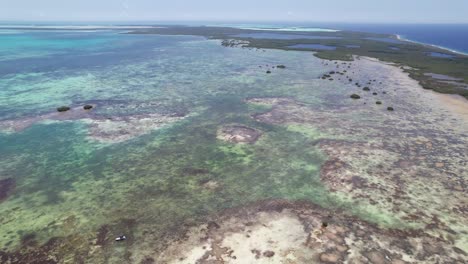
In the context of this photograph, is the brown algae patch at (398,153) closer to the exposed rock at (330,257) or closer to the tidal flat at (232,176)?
the tidal flat at (232,176)

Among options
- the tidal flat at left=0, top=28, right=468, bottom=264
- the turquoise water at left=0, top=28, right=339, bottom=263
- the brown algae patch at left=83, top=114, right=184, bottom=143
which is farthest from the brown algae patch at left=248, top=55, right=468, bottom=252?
the brown algae patch at left=83, top=114, right=184, bottom=143

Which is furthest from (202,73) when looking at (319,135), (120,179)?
(120,179)

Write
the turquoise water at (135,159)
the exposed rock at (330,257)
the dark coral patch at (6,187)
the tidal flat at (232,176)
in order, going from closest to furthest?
the exposed rock at (330,257) → the tidal flat at (232,176) → the turquoise water at (135,159) → the dark coral patch at (6,187)

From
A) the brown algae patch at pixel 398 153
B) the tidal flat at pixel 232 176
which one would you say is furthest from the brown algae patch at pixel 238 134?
the brown algae patch at pixel 398 153

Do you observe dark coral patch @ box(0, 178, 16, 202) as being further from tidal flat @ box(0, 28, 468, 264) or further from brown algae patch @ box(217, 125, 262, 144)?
brown algae patch @ box(217, 125, 262, 144)

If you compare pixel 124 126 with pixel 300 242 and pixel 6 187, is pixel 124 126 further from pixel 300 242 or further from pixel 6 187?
pixel 300 242

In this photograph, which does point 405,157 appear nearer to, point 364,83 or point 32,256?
point 32,256

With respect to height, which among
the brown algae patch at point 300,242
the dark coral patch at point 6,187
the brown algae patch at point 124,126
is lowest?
the dark coral patch at point 6,187
